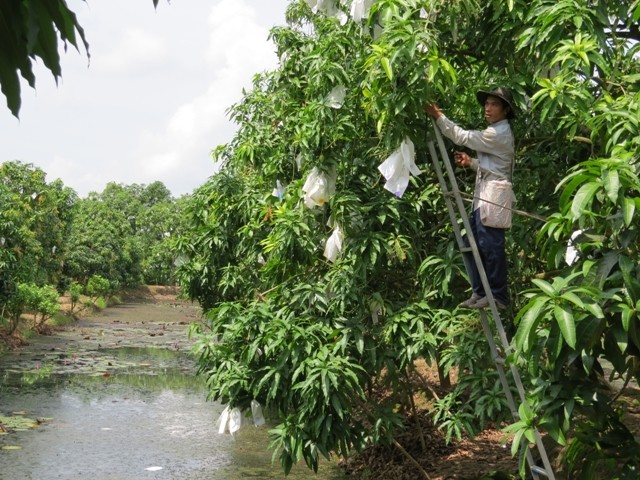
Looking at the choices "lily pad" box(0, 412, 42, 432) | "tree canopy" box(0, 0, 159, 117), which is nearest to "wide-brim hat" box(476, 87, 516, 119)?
"tree canopy" box(0, 0, 159, 117)

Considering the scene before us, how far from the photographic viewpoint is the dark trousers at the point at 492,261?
3.60m

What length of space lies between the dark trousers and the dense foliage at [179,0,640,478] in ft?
0.71

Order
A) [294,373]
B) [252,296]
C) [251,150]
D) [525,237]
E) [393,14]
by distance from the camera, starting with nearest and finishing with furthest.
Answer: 1. [393,14]
2. [525,237]
3. [294,373]
4. [251,150]
5. [252,296]

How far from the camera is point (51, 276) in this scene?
918 inches

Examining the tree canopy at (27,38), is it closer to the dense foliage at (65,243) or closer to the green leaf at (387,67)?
the green leaf at (387,67)

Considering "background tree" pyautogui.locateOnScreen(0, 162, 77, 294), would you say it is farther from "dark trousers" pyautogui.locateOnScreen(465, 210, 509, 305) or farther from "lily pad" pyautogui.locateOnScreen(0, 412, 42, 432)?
"dark trousers" pyautogui.locateOnScreen(465, 210, 509, 305)

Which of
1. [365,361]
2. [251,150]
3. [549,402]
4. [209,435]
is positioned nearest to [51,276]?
[209,435]

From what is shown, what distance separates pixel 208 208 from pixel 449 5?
4838mm

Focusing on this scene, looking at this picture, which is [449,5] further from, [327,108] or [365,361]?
[365,361]

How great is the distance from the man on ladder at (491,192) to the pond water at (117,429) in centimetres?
382

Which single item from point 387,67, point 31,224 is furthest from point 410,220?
point 31,224

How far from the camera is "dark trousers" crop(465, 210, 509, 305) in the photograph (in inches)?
142

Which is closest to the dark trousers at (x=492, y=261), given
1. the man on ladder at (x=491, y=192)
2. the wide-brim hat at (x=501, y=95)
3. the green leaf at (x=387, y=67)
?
the man on ladder at (x=491, y=192)

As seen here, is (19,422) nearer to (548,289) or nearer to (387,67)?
(387,67)
